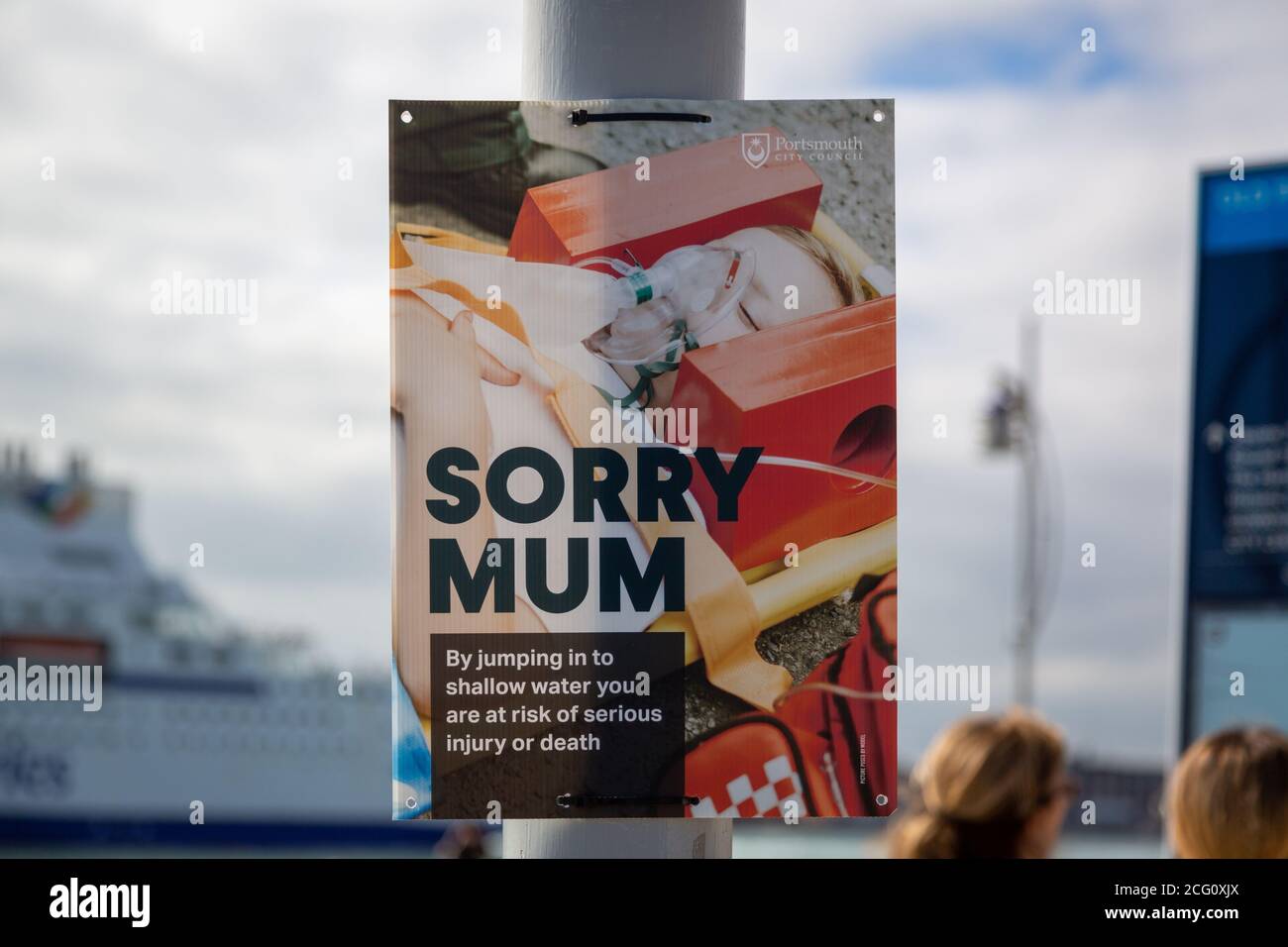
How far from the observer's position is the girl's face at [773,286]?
269 centimetres

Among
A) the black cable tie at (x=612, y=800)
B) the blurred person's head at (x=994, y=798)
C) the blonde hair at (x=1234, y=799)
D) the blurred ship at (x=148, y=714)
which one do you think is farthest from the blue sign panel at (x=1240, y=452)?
the blurred ship at (x=148, y=714)

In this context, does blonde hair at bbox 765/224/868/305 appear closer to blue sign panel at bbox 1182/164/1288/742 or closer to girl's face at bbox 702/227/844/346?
girl's face at bbox 702/227/844/346

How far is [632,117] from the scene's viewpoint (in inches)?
106

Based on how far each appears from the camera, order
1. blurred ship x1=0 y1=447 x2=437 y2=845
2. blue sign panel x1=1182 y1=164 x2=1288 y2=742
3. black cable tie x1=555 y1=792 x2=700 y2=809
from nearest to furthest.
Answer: black cable tie x1=555 y1=792 x2=700 y2=809 → blue sign panel x1=1182 y1=164 x2=1288 y2=742 → blurred ship x1=0 y1=447 x2=437 y2=845

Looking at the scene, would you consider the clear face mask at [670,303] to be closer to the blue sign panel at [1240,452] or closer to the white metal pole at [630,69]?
the white metal pole at [630,69]

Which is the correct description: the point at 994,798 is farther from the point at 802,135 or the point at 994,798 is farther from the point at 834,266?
the point at 802,135

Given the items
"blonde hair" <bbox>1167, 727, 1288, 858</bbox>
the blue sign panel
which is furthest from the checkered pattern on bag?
the blue sign panel

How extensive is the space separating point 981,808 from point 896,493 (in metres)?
0.56

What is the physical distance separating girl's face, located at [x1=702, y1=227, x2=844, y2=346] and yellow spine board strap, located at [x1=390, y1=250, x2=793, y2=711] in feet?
0.84

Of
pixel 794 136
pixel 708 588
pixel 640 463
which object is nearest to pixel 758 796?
pixel 708 588

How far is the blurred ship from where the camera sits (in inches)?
1786
